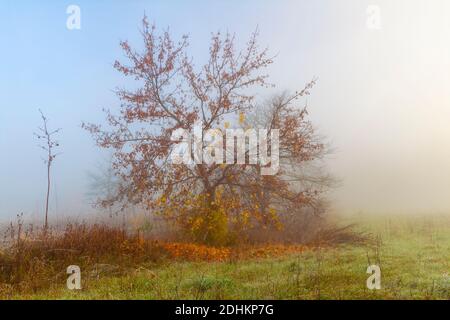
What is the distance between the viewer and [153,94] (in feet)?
53.2

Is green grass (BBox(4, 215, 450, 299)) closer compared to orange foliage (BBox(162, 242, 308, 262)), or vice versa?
green grass (BBox(4, 215, 450, 299))

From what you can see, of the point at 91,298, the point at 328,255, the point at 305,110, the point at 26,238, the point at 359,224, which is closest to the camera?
the point at 91,298

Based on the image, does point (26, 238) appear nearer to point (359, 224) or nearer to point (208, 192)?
point (208, 192)

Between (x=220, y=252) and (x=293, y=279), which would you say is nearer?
(x=293, y=279)

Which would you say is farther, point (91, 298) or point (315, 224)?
point (315, 224)

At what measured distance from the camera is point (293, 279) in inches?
394

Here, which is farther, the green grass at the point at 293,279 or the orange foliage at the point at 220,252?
the orange foliage at the point at 220,252

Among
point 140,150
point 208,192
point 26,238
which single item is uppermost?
point 140,150

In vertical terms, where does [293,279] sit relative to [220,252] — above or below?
above

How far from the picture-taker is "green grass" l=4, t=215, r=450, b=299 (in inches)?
362

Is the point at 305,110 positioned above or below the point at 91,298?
above

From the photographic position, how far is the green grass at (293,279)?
30.2ft
